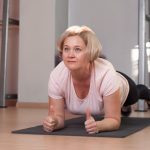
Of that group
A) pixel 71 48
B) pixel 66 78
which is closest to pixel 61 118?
pixel 66 78

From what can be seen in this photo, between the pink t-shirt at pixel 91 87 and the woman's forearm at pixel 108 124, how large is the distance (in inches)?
3.8

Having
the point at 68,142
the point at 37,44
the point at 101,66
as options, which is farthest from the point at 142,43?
the point at 68,142

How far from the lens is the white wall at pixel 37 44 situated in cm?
346

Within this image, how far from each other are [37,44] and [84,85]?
73.5 inches

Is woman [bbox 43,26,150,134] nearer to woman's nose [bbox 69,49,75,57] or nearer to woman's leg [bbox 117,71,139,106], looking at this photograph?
→ woman's nose [bbox 69,49,75,57]

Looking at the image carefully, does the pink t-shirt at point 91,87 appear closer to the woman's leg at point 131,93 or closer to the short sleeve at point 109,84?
the short sleeve at point 109,84

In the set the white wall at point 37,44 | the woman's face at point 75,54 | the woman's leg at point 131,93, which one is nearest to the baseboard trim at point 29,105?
the white wall at point 37,44

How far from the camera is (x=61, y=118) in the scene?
1719 mm

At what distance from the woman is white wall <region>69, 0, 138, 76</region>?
6.10 feet

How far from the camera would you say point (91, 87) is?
166 centimetres

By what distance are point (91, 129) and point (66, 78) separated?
25cm

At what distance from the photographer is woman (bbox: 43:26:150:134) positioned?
1.56 m

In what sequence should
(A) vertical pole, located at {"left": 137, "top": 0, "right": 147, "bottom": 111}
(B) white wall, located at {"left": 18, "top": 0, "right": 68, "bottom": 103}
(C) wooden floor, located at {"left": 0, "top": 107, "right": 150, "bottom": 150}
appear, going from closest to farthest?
1. (C) wooden floor, located at {"left": 0, "top": 107, "right": 150, "bottom": 150}
2. (A) vertical pole, located at {"left": 137, "top": 0, "right": 147, "bottom": 111}
3. (B) white wall, located at {"left": 18, "top": 0, "right": 68, "bottom": 103}

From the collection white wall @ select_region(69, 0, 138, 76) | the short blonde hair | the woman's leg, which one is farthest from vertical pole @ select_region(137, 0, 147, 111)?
the short blonde hair
